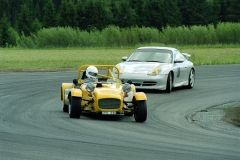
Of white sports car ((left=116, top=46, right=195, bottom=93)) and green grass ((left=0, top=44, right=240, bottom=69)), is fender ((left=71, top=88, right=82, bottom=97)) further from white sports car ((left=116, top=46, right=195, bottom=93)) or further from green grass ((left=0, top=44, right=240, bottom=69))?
green grass ((left=0, top=44, right=240, bottom=69))

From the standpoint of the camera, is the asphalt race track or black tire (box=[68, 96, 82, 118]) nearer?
the asphalt race track

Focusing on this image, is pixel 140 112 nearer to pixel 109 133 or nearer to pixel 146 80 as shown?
pixel 109 133

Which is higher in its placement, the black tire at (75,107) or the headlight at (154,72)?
the black tire at (75,107)

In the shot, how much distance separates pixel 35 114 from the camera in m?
15.7

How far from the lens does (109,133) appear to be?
1268 cm

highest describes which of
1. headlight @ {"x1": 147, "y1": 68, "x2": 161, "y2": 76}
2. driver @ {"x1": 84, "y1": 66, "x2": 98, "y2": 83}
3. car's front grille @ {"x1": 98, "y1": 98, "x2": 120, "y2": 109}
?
driver @ {"x1": 84, "y1": 66, "x2": 98, "y2": 83}

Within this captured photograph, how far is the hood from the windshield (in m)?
0.42

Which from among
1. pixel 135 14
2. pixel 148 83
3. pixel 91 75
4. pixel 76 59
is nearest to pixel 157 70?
pixel 148 83

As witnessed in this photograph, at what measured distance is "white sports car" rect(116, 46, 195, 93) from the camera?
71.8ft

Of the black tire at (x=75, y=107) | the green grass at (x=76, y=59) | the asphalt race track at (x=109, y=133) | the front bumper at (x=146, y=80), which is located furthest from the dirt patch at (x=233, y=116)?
the green grass at (x=76, y=59)

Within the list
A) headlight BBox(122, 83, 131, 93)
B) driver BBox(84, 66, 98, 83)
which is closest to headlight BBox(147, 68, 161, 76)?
driver BBox(84, 66, 98, 83)

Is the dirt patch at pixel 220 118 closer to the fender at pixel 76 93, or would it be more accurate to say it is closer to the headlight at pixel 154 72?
the fender at pixel 76 93

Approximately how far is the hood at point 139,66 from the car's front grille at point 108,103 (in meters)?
7.10

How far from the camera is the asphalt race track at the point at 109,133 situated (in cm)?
1032
